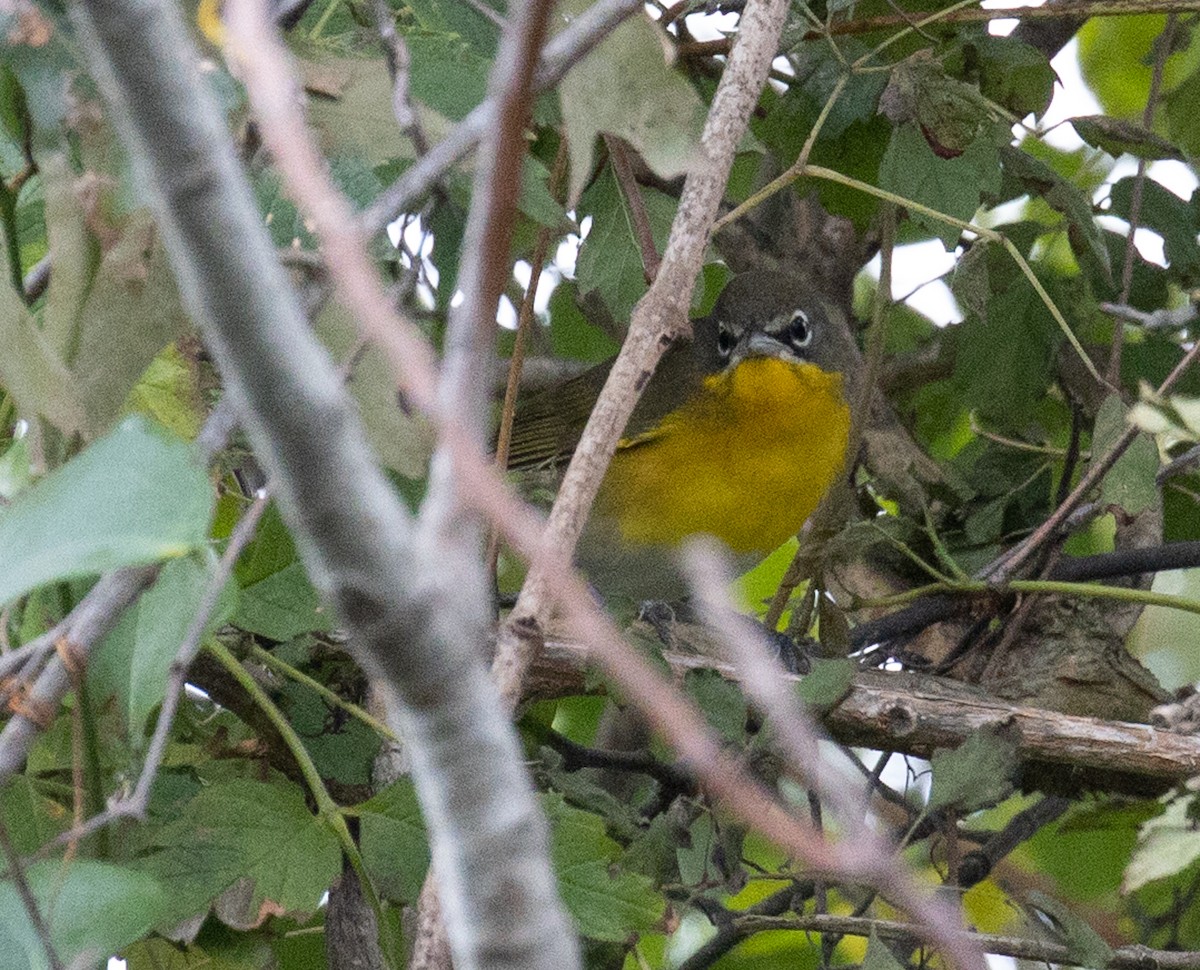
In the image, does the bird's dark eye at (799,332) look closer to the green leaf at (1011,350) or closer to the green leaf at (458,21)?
the green leaf at (1011,350)

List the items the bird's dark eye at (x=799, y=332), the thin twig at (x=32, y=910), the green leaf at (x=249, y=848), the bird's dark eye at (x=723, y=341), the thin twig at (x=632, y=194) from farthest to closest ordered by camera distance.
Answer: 1. the bird's dark eye at (x=723, y=341)
2. the bird's dark eye at (x=799, y=332)
3. the thin twig at (x=632, y=194)
4. the green leaf at (x=249, y=848)
5. the thin twig at (x=32, y=910)

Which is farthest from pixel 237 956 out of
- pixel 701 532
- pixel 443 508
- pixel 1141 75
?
pixel 1141 75

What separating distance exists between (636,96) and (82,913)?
3.08 ft

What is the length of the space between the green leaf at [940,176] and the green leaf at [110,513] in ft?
5.89

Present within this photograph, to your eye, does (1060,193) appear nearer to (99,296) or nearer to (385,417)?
(385,417)

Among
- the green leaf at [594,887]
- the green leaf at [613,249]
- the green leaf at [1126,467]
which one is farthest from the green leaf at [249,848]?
the green leaf at [1126,467]

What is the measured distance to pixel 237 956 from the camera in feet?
7.02

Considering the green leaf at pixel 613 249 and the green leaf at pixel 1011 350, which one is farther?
the green leaf at pixel 1011 350

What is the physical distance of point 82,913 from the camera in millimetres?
1261

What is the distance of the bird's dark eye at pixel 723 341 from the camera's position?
4.10 metres

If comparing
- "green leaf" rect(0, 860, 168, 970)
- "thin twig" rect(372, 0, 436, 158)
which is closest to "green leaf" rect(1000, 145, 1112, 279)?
"thin twig" rect(372, 0, 436, 158)

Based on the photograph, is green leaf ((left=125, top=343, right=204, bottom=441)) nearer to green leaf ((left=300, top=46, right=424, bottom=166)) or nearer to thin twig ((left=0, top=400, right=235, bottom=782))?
green leaf ((left=300, top=46, right=424, bottom=166))

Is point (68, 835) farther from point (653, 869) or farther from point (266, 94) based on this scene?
point (653, 869)

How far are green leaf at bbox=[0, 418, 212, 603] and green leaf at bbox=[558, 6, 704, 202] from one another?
659 mm
